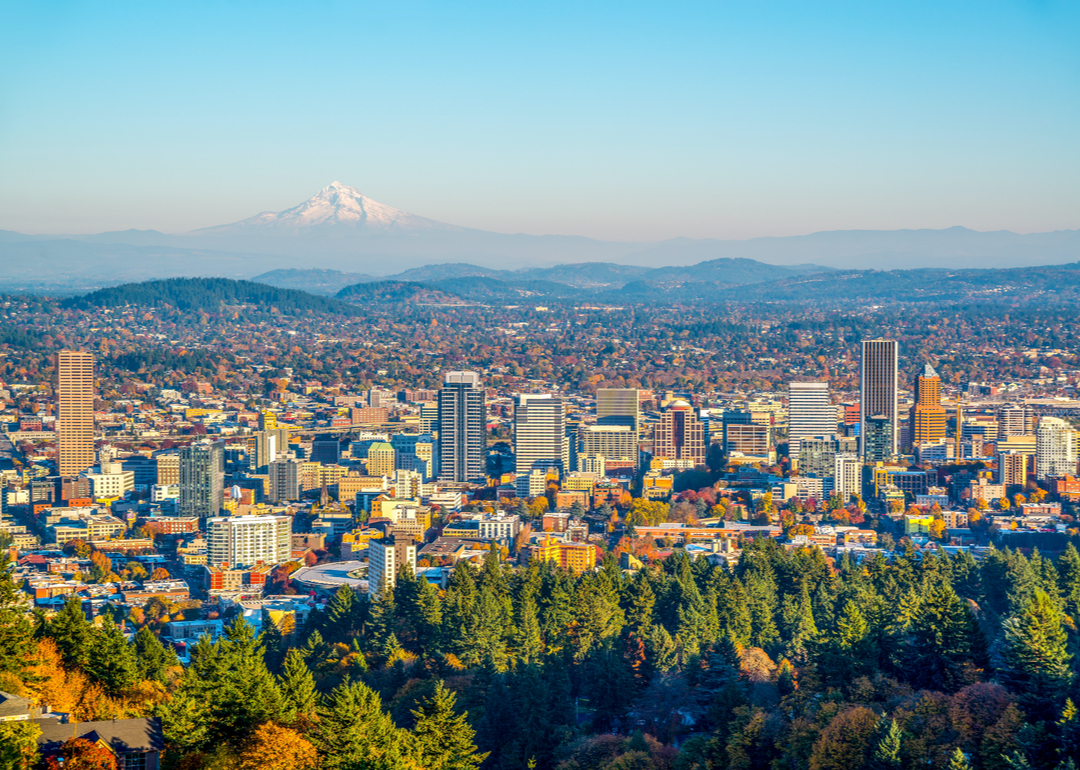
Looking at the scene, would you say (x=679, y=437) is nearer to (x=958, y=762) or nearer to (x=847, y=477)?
(x=847, y=477)

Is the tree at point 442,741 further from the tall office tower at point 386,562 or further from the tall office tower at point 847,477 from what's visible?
the tall office tower at point 847,477

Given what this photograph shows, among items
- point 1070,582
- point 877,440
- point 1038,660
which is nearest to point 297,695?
point 1038,660

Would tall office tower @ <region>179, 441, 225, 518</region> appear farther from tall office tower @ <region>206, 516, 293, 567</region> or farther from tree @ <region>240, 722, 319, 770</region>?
tree @ <region>240, 722, 319, 770</region>

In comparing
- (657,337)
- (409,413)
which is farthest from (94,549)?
(657,337)

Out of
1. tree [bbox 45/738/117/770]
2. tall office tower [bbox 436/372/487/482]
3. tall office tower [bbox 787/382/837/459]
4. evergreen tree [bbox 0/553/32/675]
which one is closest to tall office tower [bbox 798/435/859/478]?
tall office tower [bbox 787/382/837/459]

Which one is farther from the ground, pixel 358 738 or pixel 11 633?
pixel 11 633

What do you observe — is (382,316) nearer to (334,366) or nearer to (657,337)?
(657,337)
